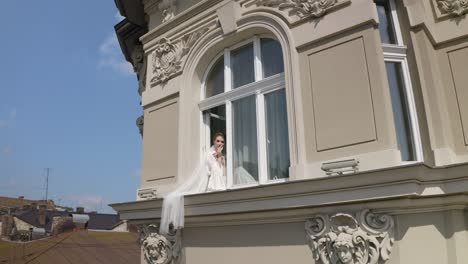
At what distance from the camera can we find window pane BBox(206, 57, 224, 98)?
20.4 feet

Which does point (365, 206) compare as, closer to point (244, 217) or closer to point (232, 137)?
point (244, 217)

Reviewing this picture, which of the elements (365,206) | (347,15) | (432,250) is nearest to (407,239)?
(432,250)

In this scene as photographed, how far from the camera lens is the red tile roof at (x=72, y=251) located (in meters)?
11.9

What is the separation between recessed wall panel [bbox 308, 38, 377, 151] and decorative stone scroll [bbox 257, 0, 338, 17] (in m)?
0.51

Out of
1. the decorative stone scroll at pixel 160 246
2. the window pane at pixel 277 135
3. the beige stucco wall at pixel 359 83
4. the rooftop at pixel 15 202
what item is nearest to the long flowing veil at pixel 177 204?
the decorative stone scroll at pixel 160 246

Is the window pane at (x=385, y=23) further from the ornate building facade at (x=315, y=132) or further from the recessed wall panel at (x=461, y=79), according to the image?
the recessed wall panel at (x=461, y=79)

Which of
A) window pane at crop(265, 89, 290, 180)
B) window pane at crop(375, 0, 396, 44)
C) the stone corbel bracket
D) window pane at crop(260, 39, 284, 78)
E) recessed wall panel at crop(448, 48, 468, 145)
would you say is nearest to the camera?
recessed wall panel at crop(448, 48, 468, 145)

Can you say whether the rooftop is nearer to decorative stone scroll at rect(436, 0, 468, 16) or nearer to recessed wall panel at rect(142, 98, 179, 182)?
recessed wall panel at rect(142, 98, 179, 182)

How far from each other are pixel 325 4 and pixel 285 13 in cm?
60

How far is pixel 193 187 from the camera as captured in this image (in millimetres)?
5684

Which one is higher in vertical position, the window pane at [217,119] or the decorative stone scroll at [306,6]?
the decorative stone scroll at [306,6]

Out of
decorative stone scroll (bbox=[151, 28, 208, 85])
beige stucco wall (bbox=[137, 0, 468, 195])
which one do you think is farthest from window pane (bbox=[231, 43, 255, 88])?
decorative stone scroll (bbox=[151, 28, 208, 85])

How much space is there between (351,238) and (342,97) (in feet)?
5.04

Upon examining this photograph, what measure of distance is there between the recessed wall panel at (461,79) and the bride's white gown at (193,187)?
10.2ft
